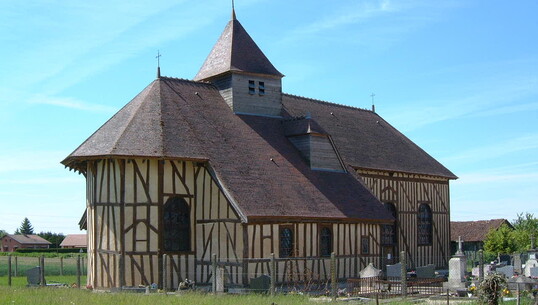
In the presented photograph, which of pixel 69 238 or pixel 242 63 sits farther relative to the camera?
pixel 69 238

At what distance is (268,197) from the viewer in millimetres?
25859

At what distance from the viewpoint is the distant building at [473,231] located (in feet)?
171

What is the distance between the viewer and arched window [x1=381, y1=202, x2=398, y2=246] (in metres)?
33.3

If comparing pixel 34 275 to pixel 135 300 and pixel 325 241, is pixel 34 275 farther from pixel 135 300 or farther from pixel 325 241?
pixel 325 241

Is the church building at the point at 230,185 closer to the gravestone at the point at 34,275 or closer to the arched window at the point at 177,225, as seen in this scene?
the arched window at the point at 177,225

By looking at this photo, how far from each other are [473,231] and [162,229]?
113 feet

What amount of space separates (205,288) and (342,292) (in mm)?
4719

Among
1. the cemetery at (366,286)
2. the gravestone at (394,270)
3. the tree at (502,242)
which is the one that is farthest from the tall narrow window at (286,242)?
the tree at (502,242)

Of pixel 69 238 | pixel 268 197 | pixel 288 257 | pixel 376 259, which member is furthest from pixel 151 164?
pixel 69 238

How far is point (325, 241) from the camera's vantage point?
27453mm

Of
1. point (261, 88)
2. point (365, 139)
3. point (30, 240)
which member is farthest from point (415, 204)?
point (30, 240)

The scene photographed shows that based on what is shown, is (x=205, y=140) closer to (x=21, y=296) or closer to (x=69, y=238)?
(x=21, y=296)

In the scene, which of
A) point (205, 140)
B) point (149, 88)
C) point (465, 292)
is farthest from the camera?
point (149, 88)

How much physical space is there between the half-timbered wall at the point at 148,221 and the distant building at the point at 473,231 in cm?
2997
